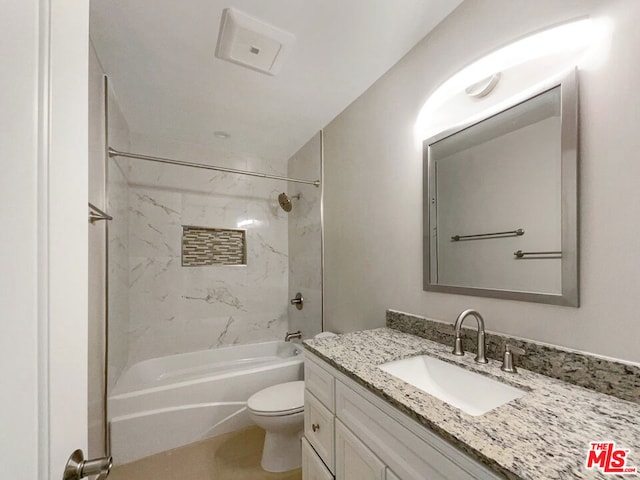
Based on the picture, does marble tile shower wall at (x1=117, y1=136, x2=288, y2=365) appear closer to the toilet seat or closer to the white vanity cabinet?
the toilet seat

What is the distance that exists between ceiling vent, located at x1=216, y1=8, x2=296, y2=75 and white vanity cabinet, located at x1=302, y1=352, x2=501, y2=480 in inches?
61.3

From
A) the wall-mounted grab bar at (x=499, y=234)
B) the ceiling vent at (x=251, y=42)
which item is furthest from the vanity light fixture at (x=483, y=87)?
the ceiling vent at (x=251, y=42)

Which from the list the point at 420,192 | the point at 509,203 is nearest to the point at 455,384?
the point at 509,203

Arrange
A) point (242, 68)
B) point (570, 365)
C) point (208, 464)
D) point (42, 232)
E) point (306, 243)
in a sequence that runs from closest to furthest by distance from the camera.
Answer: point (42, 232) < point (570, 365) < point (242, 68) < point (208, 464) < point (306, 243)

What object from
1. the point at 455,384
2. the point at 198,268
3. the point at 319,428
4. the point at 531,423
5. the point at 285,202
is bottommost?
the point at 319,428

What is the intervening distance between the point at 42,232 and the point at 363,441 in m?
1.02

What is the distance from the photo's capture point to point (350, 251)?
6.49 feet

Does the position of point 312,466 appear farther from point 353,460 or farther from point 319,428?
point 353,460

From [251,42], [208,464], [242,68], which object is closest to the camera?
[251,42]

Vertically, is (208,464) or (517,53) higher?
(517,53)

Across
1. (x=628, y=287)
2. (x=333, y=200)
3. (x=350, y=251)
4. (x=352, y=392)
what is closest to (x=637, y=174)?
(x=628, y=287)

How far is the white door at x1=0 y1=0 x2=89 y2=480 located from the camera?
35 centimetres

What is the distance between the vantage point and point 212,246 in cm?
274

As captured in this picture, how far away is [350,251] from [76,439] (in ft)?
5.41
